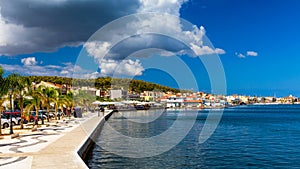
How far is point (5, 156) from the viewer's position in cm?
1548

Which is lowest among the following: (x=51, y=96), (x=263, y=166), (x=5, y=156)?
(x=263, y=166)

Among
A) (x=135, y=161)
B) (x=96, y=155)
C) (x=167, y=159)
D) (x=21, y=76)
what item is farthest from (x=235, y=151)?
(x=21, y=76)

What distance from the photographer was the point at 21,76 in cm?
3031

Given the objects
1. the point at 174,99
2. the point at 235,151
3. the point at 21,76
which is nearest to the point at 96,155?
the point at 235,151

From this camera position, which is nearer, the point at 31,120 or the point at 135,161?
the point at 135,161

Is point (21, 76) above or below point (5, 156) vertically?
above

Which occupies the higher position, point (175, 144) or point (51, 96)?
point (51, 96)

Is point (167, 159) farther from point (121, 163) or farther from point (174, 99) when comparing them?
point (174, 99)

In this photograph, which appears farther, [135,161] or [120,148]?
[120,148]

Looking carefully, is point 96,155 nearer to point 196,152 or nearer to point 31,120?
point 196,152

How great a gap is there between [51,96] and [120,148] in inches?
988

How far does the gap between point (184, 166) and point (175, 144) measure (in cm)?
876

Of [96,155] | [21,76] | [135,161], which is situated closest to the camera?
[135,161]

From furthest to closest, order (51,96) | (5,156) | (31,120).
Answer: (51,96)
(31,120)
(5,156)
